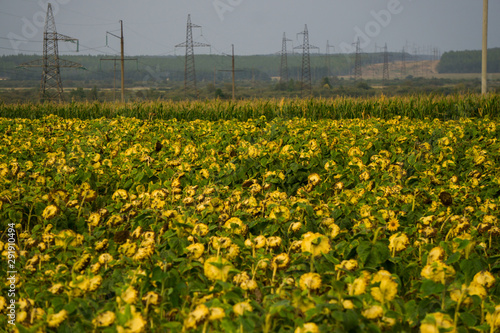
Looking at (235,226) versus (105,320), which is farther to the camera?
(235,226)

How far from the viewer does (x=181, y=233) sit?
2361 mm

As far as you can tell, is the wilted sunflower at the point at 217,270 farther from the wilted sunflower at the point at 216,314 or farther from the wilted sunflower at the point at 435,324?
the wilted sunflower at the point at 435,324

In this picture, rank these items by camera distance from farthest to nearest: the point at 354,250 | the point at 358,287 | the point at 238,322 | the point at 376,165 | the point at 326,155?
the point at 326,155 < the point at 376,165 < the point at 354,250 < the point at 358,287 < the point at 238,322

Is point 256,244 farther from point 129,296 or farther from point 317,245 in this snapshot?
point 129,296

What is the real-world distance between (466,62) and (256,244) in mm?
172517

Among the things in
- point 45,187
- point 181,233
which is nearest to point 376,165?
point 181,233

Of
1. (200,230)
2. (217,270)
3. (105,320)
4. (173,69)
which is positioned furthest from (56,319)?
(173,69)

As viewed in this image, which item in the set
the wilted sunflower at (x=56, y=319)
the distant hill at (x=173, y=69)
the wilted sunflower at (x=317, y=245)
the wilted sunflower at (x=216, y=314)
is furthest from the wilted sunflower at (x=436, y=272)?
the distant hill at (x=173, y=69)

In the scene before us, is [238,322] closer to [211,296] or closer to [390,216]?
[211,296]

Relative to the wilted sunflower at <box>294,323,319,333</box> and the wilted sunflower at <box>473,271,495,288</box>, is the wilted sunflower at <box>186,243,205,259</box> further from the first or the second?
the wilted sunflower at <box>473,271,495,288</box>

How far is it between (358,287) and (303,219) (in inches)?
45.8

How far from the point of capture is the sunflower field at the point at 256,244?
1.69 meters

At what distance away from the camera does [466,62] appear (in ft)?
507

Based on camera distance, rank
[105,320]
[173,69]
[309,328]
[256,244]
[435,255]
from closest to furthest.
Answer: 1. [309,328]
2. [105,320]
3. [435,255]
4. [256,244]
5. [173,69]
